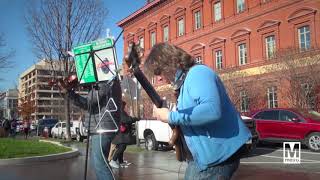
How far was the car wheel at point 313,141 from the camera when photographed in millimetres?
17688

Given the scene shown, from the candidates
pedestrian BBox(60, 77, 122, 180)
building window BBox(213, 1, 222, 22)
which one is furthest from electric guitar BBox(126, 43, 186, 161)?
building window BBox(213, 1, 222, 22)

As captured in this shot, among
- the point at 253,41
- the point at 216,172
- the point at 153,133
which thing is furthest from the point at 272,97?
the point at 216,172

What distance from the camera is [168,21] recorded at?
51.3m

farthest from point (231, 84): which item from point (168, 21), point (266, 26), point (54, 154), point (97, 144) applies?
point (97, 144)

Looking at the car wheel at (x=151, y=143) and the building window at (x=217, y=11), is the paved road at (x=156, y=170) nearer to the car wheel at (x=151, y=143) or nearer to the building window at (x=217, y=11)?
the car wheel at (x=151, y=143)

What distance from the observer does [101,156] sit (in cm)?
597

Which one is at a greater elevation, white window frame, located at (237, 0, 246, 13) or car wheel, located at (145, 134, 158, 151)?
white window frame, located at (237, 0, 246, 13)

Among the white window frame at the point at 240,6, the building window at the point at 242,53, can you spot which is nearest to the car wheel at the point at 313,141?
the building window at the point at 242,53

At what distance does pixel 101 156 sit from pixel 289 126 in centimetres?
1397

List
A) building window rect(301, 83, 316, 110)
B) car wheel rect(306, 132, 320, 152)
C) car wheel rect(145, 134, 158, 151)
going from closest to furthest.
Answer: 1. car wheel rect(306, 132, 320, 152)
2. car wheel rect(145, 134, 158, 151)
3. building window rect(301, 83, 316, 110)

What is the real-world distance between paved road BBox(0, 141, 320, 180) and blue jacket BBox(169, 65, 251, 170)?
246 inches

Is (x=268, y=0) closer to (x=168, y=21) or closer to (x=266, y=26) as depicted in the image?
(x=266, y=26)

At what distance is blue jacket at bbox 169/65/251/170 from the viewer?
3178mm

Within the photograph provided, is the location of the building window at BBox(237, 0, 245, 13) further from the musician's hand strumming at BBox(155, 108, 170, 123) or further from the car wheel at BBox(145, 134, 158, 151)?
the musician's hand strumming at BBox(155, 108, 170, 123)
